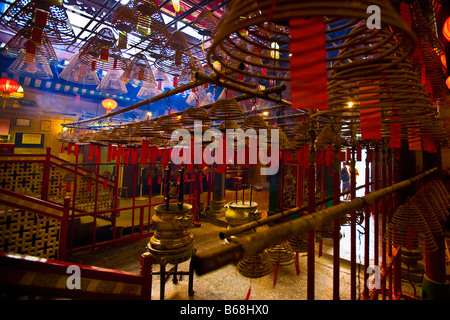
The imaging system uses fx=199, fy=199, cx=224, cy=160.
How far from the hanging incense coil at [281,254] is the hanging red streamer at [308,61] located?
2.10m

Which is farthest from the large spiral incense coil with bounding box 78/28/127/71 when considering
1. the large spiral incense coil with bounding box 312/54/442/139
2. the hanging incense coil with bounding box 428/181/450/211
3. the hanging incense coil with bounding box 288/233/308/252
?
the hanging incense coil with bounding box 428/181/450/211

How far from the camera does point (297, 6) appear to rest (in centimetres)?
46

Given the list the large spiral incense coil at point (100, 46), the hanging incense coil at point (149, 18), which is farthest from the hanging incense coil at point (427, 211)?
the large spiral incense coil at point (100, 46)

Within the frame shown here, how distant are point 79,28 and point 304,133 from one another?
8.31 m

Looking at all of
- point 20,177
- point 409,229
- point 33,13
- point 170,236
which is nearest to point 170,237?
point 170,236

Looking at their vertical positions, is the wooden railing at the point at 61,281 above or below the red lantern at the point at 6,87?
below

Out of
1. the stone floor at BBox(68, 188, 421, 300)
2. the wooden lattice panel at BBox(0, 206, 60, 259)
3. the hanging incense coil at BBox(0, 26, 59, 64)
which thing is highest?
the hanging incense coil at BBox(0, 26, 59, 64)

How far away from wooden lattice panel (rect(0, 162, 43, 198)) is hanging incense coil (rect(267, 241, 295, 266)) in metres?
6.16

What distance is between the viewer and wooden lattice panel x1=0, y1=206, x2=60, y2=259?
278 centimetres

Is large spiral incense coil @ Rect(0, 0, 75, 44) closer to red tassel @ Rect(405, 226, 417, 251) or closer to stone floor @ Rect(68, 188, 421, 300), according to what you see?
stone floor @ Rect(68, 188, 421, 300)

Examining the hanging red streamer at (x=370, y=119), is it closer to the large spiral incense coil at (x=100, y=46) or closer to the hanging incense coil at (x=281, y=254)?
the hanging incense coil at (x=281, y=254)

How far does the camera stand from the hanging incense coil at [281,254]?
225 centimetres

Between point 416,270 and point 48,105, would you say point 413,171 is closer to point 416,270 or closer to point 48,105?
point 416,270

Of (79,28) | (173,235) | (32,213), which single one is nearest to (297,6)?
(173,235)
